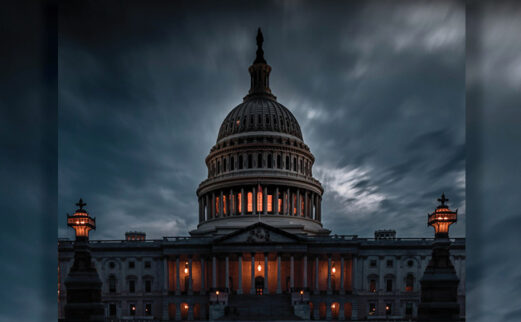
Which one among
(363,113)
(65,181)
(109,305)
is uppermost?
(363,113)

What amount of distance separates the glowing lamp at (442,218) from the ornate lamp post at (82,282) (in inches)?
456

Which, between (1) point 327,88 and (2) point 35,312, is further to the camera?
(1) point 327,88

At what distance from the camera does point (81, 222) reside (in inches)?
548

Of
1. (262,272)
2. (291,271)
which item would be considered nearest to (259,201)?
(262,272)

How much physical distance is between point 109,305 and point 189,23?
2467 centimetres

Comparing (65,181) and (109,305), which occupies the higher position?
(65,181)

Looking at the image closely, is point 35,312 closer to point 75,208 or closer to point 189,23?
point 75,208

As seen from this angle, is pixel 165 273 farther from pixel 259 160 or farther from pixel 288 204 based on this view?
pixel 259 160

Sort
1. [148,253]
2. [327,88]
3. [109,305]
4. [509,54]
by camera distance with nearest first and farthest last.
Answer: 1. [509,54]
2. [327,88]
3. [109,305]
4. [148,253]

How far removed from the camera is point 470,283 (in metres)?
10.2

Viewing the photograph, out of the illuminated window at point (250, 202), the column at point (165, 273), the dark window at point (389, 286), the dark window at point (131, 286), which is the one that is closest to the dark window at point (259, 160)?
the illuminated window at point (250, 202)

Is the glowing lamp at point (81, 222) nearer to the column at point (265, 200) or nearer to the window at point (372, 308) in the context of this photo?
the column at point (265, 200)

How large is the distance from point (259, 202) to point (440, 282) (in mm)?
22272

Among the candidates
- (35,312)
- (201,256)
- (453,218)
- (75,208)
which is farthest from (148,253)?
(453,218)
